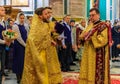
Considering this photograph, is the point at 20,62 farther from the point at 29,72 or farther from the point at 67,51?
the point at 67,51

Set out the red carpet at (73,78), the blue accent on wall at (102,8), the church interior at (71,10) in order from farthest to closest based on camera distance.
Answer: the blue accent on wall at (102,8) → the church interior at (71,10) → the red carpet at (73,78)

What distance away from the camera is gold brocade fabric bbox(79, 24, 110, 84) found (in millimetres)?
5859

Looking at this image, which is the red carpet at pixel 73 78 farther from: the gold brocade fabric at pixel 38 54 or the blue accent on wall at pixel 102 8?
the blue accent on wall at pixel 102 8

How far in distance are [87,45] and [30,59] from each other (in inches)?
41.0

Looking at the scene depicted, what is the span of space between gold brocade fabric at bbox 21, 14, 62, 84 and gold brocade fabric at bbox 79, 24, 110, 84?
2.16 ft

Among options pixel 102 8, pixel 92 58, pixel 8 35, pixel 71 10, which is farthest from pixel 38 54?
pixel 102 8

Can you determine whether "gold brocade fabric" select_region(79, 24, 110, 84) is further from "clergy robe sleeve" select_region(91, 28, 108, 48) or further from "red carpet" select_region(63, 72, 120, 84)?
"red carpet" select_region(63, 72, 120, 84)

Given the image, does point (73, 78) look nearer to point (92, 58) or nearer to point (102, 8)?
point (92, 58)

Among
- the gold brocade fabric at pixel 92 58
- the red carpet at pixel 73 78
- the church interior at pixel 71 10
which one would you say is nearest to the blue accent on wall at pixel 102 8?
the church interior at pixel 71 10

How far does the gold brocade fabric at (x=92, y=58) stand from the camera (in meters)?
5.86

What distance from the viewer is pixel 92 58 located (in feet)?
19.6

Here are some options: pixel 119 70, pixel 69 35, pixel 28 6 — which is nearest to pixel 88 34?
pixel 69 35

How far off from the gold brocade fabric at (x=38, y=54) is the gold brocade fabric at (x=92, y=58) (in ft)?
2.16

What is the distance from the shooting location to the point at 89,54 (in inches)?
236
